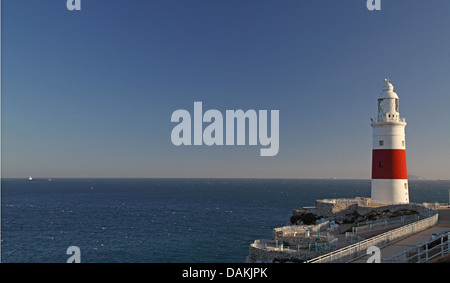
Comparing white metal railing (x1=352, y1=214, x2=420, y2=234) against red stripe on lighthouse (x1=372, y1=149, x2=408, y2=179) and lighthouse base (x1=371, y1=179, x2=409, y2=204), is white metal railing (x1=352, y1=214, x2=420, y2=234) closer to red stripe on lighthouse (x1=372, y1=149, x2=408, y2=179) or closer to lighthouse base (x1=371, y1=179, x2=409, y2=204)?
lighthouse base (x1=371, y1=179, x2=409, y2=204)

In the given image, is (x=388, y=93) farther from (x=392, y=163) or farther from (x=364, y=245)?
(x=364, y=245)

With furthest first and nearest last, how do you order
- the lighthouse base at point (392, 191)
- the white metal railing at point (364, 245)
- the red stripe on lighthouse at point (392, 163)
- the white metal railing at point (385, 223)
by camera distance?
the lighthouse base at point (392, 191), the red stripe on lighthouse at point (392, 163), the white metal railing at point (385, 223), the white metal railing at point (364, 245)

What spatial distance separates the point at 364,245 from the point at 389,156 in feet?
72.7

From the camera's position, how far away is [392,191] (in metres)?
35.0

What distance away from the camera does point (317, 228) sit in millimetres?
30906

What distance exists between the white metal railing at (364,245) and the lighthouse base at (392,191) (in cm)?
1463

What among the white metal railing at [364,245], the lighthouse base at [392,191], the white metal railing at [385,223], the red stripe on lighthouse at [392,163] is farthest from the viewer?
the lighthouse base at [392,191]

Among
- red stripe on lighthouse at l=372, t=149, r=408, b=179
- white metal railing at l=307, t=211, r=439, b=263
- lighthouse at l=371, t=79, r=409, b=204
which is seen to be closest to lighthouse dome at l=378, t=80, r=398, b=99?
lighthouse at l=371, t=79, r=409, b=204

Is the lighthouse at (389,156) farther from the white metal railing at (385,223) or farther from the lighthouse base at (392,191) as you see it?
the white metal railing at (385,223)

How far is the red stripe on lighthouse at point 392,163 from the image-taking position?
3472 centimetres

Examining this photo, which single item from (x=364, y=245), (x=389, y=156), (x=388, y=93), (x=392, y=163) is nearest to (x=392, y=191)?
(x=392, y=163)

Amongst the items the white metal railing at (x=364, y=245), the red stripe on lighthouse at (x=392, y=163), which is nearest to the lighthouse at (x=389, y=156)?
the red stripe on lighthouse at (x=392, y=163)
